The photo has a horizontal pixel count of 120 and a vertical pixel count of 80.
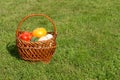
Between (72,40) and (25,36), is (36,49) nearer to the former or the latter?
(25,36)

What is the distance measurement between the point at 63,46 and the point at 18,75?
1.12 m

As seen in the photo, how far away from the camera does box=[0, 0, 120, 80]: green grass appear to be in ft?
13.9

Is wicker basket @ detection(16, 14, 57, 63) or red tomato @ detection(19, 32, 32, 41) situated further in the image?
red tomato @ detection(19, 32, 32, 41)

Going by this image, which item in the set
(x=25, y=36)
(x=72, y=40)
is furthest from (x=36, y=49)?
(x=72, y=40)

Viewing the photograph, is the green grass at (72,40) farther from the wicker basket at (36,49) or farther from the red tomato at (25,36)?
the red tomato at (25,36)

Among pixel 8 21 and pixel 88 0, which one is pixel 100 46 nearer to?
pixel 8 21

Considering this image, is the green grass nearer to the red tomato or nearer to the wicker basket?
the wicker basket

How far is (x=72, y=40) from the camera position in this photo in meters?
5.28

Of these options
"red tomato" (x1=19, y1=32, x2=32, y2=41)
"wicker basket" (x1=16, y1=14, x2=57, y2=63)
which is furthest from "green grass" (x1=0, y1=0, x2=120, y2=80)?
"red tomato" (x1=19, y1=32, x2=32, y2=41)

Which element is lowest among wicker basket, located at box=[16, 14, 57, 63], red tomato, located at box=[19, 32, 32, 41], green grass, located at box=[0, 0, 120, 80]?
green grass, located at box=[0, 0, 120, 80]

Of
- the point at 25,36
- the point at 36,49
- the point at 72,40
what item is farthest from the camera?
the point at 72,40

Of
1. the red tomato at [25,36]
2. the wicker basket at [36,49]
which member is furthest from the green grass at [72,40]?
the red tomato at [25,36]

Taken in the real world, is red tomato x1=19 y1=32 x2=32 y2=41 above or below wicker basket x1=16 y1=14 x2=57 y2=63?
above

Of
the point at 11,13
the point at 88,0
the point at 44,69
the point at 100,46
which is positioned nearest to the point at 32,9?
the point at 11,13
